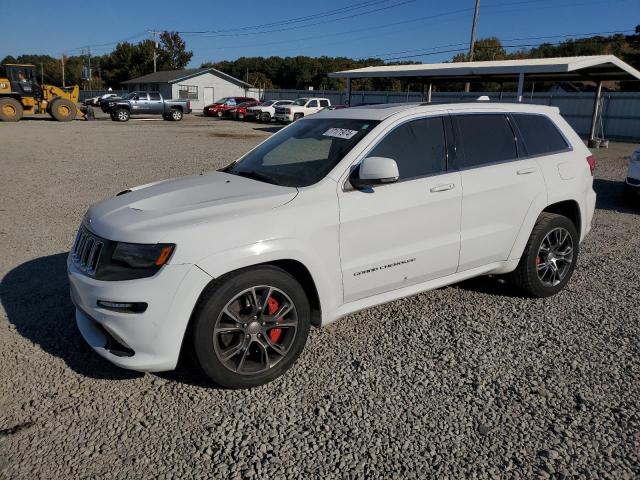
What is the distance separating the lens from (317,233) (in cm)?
340

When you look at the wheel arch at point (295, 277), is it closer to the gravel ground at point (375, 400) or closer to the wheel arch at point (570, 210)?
the gravel ground at point (375, 400)

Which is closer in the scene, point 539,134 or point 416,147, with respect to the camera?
point 416,147

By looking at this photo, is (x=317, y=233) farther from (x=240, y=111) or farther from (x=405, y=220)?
(x=240, y=111)

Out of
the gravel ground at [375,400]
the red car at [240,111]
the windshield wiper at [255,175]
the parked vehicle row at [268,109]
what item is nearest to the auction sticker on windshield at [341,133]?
the windshield wiper at [255,175]

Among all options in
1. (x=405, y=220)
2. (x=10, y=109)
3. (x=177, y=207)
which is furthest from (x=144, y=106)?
(x=405, y=220)

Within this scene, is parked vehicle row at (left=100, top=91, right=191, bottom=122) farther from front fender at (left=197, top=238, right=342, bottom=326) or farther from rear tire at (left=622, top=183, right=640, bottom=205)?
front fender at (left=197, top=238, right=342, bottom=326)

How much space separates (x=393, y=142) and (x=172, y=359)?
2.17m

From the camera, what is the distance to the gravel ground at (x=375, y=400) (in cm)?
270

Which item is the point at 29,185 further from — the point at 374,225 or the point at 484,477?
the point at 484,477

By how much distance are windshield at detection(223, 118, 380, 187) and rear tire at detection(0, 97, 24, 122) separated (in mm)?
29260

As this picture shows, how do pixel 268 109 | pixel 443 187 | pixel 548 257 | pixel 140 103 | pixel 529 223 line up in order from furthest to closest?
1. pixel 268 109
2. pixel 140 103
3. pixel 548 257
4. pixel 529 223
5. pixel 443 187

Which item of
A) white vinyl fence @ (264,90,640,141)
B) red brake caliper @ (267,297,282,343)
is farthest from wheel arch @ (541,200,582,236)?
white vinyl fence @ (264,90,640,141)

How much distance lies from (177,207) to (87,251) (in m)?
0.64

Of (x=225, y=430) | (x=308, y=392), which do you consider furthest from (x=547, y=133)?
(x=225, y=430)
